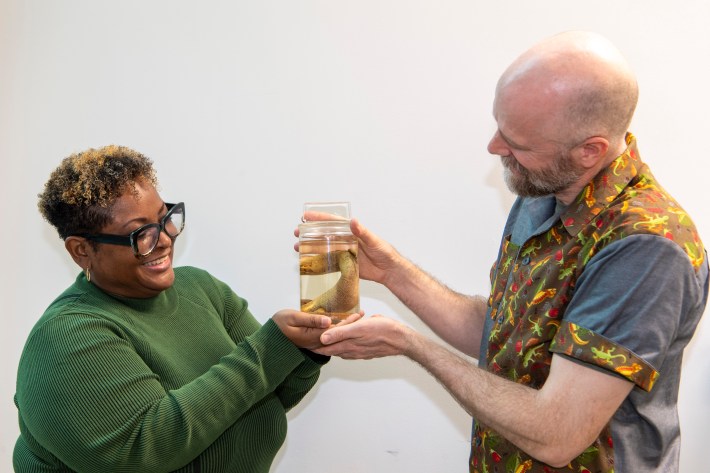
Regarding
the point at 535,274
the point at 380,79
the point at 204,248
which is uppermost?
the point at 380,79

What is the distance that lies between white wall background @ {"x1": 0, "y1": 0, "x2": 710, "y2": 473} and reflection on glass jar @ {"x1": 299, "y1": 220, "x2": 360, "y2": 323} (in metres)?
0.68

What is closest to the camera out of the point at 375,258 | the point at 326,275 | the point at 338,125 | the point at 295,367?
the point at 326,275

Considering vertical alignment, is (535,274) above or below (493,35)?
Result: below

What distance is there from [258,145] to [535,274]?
1164mm

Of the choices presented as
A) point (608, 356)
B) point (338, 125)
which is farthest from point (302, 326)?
point (338, 125)

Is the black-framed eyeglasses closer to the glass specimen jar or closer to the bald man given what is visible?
the glass specimen jar

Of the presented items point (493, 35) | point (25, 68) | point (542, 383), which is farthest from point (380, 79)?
point (25, 68)

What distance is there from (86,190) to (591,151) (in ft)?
3.58

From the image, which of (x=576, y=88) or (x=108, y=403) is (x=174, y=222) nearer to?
(x=108, y=403)

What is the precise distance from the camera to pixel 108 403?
132 cm

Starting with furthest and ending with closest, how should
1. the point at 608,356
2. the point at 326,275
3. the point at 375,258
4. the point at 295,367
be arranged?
the point at 375,258
the point at 295,367
the point at 326,275
the point at 608,356

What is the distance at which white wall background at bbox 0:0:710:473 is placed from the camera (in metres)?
2.04

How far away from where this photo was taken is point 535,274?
1432 mm

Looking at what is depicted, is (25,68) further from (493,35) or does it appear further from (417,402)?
(417,402)
